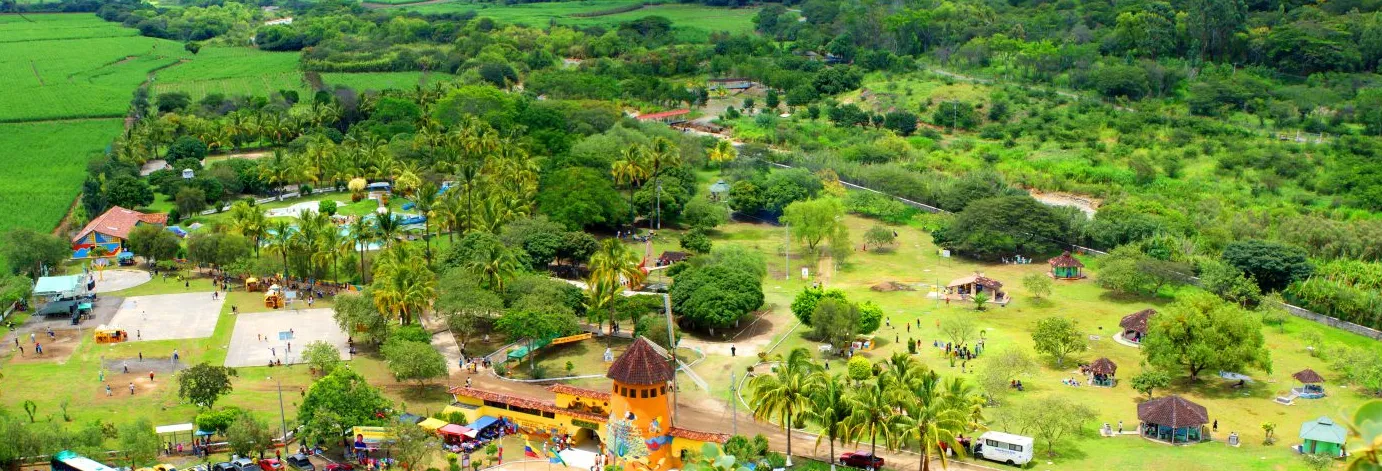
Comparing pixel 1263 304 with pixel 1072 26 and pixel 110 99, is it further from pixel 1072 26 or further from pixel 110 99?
pixel 110 99

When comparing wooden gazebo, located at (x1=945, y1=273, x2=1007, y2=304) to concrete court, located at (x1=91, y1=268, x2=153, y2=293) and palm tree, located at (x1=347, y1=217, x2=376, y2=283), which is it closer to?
palm tree, located at (x1=347, y1=217, x2=376, y2=283)

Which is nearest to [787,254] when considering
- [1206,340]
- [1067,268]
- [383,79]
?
[1067,268]

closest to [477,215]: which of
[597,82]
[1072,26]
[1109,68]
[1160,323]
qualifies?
[1160,323]

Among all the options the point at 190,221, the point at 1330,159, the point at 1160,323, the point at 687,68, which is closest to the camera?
the point at 1160,323

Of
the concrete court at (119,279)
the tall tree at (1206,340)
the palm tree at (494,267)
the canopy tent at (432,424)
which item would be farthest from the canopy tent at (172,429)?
the tall tree at (1206,340)

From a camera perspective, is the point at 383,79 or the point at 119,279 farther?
the point at 383,79

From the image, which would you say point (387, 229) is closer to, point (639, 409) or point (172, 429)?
point (172, 429)
